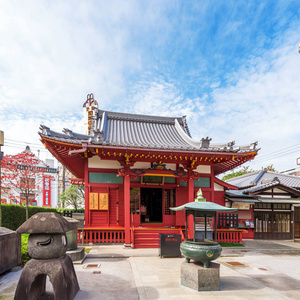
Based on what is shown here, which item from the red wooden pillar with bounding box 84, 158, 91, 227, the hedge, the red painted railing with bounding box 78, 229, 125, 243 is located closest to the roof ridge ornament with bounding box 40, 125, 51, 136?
the red wooden pillar with bounding box 84, 158, 91, 227

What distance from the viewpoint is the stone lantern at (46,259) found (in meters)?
5.27

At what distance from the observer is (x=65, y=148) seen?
1166 cm

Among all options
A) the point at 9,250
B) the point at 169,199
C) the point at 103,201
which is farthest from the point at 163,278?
the point at 169,199

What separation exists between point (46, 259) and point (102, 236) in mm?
7154

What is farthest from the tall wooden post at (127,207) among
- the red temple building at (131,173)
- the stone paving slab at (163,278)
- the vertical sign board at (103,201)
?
the vertical sign board at (103,201)

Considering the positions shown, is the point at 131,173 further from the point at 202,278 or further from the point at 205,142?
the point at 202,278

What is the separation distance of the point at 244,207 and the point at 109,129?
1063cm

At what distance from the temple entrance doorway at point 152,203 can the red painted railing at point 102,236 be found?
231 inches

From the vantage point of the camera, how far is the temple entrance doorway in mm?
18547

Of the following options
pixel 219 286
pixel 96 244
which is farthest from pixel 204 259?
pixel 96 244

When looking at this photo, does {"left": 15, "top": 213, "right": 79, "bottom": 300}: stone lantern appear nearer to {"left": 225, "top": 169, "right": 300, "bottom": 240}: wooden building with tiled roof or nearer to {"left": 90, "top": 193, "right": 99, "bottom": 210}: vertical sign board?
{"left": 90, "top": 193, "right": 99, "bottom": 210}: vertical sign board

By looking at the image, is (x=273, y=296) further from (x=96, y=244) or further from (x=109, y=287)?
(x=96, y=244)

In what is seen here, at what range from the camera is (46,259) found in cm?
552

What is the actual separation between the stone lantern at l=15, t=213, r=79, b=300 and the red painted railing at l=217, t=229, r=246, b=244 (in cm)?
1013
